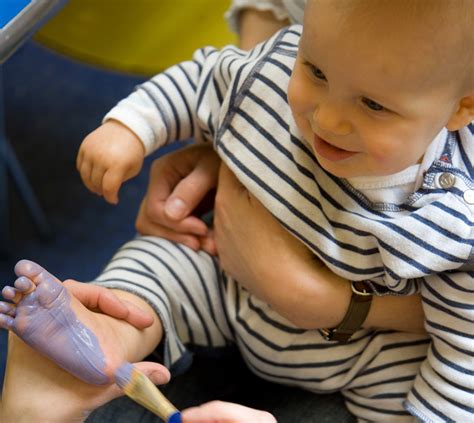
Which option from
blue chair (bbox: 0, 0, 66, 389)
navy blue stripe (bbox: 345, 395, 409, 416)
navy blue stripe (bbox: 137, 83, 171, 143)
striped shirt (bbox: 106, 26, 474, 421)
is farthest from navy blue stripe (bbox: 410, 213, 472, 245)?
blue chair (bbox: 0, 0, 66, 389)

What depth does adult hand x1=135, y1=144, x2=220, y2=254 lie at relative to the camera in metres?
0.92

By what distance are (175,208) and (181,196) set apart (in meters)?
0.02

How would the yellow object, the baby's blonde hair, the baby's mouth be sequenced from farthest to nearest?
the yellow object → the baby's mouth → the baby's blonde hair

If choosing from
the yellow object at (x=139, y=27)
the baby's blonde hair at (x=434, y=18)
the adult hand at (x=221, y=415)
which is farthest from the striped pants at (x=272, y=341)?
the yellow object at (x=139, y=27)

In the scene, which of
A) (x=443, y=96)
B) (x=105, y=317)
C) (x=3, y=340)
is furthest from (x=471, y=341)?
(x=3, y=340)

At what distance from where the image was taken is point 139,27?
187 cm

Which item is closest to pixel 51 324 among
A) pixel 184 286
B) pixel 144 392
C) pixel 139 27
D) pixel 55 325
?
pixel 55 325

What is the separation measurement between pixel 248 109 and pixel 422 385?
0.34m

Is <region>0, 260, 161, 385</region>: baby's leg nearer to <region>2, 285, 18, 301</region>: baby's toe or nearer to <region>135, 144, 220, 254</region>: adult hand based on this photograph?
<region>2, 285, 18, 301</region>: baby's toe

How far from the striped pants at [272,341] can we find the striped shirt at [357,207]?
0.04 meters

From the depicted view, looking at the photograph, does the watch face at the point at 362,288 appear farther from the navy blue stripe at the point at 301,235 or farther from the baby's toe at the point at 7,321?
the baby's toe at the point at 7,321

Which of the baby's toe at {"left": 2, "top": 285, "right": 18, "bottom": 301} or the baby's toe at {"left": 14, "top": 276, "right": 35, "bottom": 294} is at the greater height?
the baby's toe at {"left": 14, "top": 276, "right": 35, "bottom": 294}

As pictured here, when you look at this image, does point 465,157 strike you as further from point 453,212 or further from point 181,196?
point 181,196

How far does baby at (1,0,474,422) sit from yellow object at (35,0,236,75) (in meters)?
0.90
